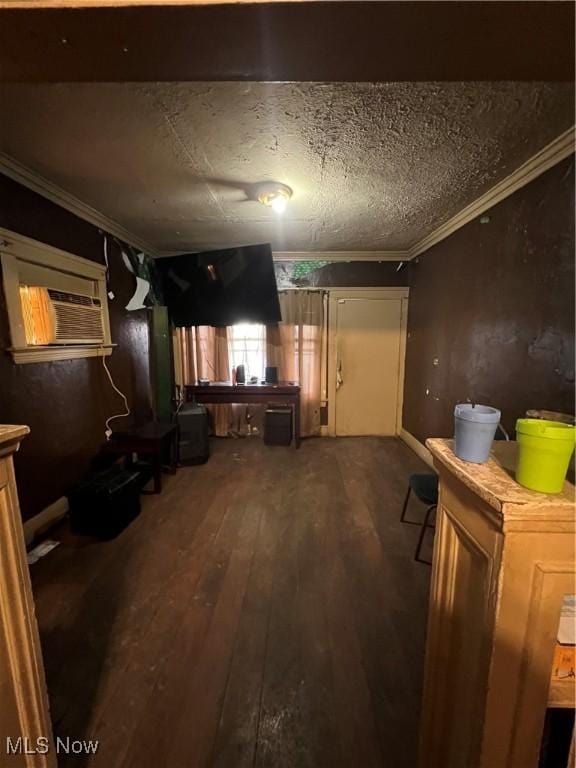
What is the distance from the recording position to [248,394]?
3934 millimetres

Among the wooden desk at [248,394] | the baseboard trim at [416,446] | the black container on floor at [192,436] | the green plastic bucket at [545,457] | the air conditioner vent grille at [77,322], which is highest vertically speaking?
the air conditioner vent grille at [77,322]

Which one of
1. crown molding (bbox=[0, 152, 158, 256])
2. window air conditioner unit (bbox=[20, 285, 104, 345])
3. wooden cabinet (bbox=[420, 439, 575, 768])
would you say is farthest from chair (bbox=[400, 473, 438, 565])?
crown molding (bbox=[0, 152, 158, 256])

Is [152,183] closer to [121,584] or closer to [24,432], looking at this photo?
[24,432]

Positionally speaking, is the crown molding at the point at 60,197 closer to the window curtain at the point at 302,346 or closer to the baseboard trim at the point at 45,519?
the window curtain at the point at 302,346

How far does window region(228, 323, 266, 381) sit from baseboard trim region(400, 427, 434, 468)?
6.80 ft

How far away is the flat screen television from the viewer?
12.6 feet

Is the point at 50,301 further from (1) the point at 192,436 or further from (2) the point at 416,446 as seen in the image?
(2) the point at 416,446

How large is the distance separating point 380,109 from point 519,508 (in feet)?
5.69

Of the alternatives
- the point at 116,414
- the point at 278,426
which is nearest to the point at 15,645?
the point at 116,414

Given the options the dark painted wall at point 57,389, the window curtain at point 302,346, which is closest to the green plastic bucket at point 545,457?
the dark painted wall at point 57,389

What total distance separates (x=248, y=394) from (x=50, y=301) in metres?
2.20

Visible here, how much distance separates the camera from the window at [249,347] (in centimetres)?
421

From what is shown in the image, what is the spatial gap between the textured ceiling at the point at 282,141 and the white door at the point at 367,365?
153 cm

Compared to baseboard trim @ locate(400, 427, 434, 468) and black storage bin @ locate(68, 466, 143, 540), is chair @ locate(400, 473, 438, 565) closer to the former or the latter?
baseboard trim @ locate(400, 427, 434, 468)
